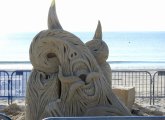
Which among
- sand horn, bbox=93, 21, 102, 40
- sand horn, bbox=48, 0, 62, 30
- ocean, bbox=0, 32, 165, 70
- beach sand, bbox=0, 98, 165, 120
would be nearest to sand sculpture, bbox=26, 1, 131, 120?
sand horn, bbox=48, 0, 62, 30

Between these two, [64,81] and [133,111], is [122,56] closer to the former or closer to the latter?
[133,111]

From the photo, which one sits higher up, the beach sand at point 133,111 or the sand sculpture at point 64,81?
the sand sculpture at point 64,81

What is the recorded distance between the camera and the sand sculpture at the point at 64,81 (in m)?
6.57

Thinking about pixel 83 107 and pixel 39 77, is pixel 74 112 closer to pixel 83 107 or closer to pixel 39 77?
pixel 83 107

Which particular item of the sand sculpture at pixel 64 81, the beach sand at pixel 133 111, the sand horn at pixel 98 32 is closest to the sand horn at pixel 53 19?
the sand sculpture at pixel 64 81

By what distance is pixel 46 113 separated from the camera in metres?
6.51

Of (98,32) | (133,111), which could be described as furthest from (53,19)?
(133,111)

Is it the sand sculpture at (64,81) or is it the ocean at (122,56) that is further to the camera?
the ocean at (122,56)

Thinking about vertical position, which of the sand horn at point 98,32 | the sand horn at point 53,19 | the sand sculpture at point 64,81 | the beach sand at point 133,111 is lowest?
the beach sand at point 133,111

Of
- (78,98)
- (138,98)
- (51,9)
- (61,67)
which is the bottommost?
(138,98)

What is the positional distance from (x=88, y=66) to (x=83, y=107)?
0.64m

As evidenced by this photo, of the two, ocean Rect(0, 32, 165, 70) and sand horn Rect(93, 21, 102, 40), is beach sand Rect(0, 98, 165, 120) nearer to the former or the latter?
sand horn Rect(93, 21, 102, 40)

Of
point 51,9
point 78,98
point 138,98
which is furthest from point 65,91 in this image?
point 138,98

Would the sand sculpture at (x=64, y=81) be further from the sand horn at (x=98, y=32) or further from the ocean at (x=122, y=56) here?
the ocean at (x=122, y=56)
